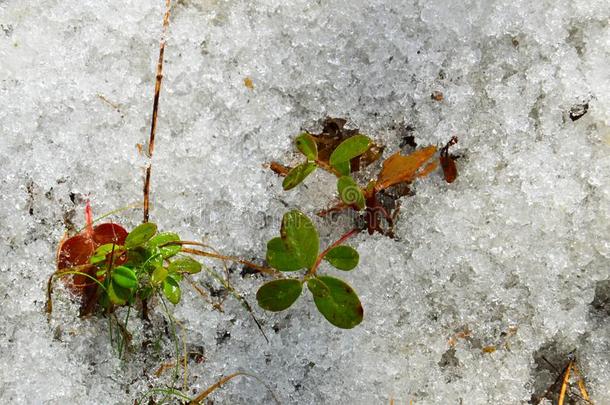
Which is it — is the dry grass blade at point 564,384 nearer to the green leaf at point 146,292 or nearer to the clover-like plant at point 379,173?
the clover-like plant at point 379,173

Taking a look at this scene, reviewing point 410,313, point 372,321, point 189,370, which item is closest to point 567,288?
point 410,313

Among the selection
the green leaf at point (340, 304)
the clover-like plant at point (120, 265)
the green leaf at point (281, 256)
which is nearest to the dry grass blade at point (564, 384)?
the green leaf at point (340, 304)

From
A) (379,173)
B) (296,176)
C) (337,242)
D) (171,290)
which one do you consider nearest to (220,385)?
(171,290)

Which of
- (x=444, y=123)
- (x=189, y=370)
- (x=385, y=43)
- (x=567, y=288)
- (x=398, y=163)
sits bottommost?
(x=189, y=370)

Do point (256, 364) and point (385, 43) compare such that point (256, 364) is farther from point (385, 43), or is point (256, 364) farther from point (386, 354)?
point (385, 43)

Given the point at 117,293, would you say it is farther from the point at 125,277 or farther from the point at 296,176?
the point at 296,176

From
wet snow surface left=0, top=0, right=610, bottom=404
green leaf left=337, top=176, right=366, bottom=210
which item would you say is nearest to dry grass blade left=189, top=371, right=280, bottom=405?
wet snow surface left=0, top=0, right=610, bottom=404
